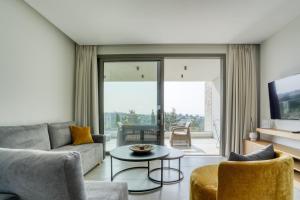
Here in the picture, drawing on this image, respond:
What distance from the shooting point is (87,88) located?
441 cm

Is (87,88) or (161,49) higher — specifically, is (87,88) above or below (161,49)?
below

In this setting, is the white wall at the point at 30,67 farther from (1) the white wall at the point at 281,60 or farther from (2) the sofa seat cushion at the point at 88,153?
(1) the white wall at the point at 281,60

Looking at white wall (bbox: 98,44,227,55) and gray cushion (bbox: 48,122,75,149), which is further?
white wall (bbox: 98,44,227,55)

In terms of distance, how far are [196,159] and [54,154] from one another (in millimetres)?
3573

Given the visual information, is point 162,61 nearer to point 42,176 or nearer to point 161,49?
point 161,49

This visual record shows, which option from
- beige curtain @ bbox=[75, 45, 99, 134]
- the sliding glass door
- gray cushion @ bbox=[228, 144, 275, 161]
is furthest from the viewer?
the sliding glass door

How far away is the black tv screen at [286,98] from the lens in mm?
2910

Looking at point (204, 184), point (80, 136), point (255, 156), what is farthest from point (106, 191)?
point (80, 136)

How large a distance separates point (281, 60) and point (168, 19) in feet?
7.43

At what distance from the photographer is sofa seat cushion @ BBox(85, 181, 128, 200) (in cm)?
152

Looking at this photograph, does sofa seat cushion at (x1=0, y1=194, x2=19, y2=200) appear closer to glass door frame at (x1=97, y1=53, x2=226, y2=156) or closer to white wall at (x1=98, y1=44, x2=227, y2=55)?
glass door frame at (x1=97, y1=53, x2=226, y2=156)

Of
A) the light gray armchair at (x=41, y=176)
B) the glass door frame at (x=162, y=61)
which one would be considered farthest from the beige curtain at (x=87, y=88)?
the light gray armchair at (x=41, y=176)

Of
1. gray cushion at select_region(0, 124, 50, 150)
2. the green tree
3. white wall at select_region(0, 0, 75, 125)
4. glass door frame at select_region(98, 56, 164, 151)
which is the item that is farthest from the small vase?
white wall at select_region(0, 0, 75, 125)

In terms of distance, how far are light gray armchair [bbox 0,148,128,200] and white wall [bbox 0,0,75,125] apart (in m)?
1.60
